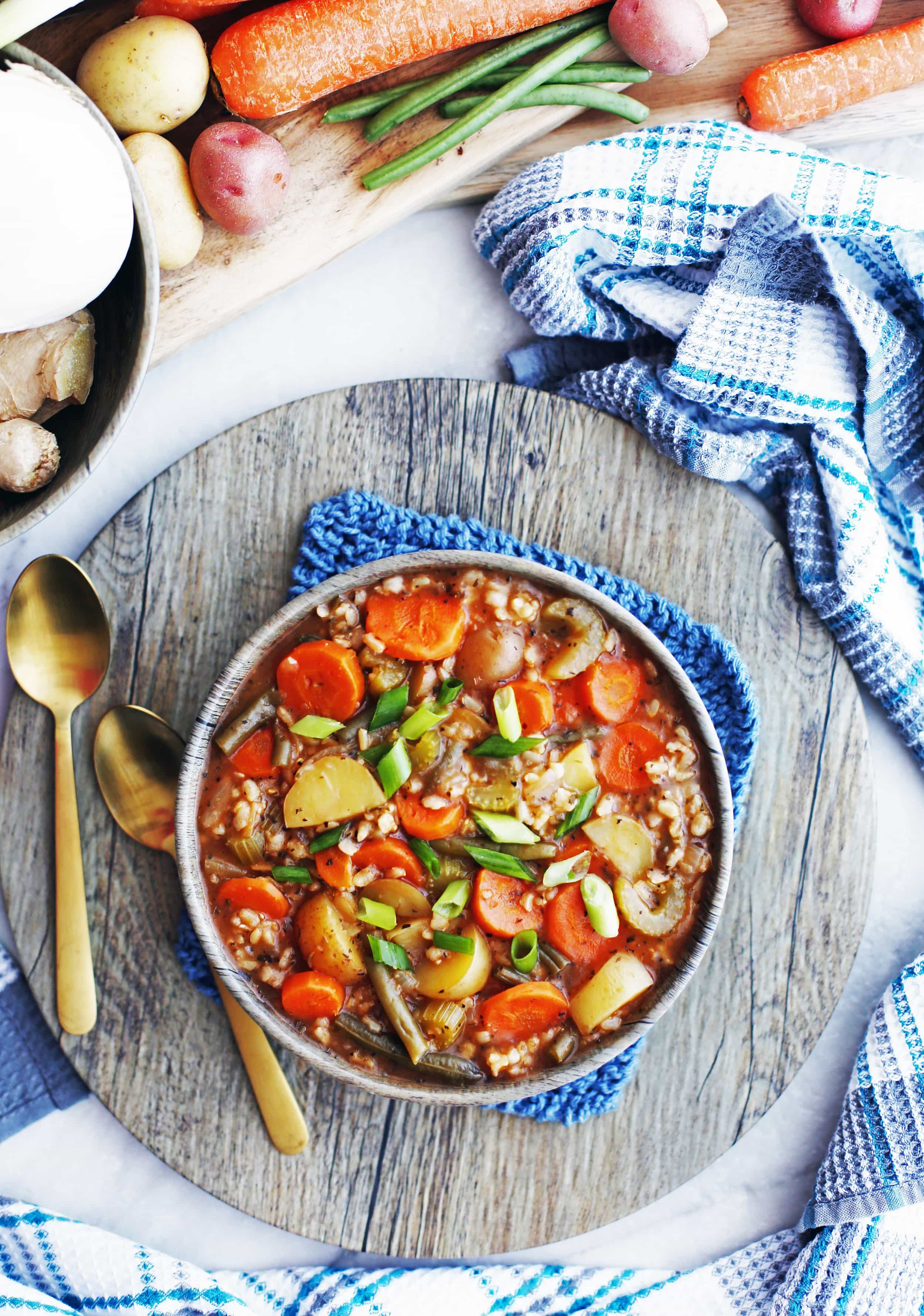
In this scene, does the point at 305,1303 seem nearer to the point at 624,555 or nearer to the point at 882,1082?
the point at 882,1082

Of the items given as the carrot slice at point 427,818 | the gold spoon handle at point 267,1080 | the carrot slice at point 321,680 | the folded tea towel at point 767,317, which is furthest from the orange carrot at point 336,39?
the gold spoon handle at point 267,1080

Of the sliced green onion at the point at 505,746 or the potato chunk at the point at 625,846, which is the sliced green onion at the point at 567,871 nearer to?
the potato chunk at the point at 625,846

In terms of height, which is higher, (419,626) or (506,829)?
(419,626)

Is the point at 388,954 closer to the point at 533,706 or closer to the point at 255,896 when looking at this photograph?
the point at 255,896

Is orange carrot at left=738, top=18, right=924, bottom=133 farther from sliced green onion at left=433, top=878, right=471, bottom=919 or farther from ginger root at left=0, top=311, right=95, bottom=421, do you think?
sliced green onion at left=433, top=878, right=471, bottom=919

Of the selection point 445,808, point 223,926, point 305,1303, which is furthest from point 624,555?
point 305,1303

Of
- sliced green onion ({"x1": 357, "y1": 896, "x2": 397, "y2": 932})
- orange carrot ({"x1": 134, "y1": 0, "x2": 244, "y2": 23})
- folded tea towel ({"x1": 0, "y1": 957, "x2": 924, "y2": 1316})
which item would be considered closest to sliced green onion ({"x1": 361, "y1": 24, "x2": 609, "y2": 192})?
orange carrot ({"x1": 134, "y1": 0, "x2": 244, "y2": 23})

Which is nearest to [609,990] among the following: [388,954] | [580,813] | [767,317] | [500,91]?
[580,813]

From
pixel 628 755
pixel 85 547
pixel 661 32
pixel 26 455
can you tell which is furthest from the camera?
pixel 85 547
